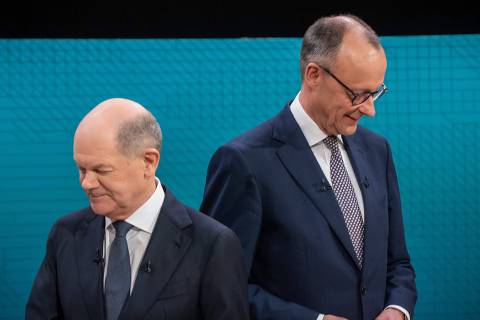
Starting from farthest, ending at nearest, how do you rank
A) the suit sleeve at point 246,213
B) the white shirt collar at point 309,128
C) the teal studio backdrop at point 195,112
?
the teal studio backdrop at point 195,112 < the white shirt collar at point 309,128 < the suit sleeve at point 246,213

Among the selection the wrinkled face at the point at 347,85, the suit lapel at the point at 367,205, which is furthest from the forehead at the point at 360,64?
the suit lapel at the point at 367,205

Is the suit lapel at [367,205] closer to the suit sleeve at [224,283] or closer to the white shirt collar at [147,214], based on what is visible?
the suit sleeve at [224,283]

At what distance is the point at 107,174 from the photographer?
175cm

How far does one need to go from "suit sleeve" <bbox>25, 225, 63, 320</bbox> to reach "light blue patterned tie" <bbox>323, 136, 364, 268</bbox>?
2.39ft

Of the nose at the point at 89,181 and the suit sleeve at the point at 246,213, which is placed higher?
the nose at the point at 89,181

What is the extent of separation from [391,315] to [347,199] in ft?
1.03

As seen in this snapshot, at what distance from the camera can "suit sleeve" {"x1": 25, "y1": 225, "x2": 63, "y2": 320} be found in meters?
1.83

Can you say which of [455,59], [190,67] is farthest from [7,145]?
[455,59]

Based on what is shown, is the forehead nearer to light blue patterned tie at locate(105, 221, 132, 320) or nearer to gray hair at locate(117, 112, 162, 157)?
gray hair at locate(117, 112, 162, 157)

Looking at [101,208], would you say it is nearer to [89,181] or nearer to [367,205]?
[89,181]

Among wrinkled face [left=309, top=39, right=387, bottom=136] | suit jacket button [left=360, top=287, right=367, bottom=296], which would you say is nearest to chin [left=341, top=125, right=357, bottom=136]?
wrinkled face [left=309, top=39, right=387, bottom=136]

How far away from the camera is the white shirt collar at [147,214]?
183 centimetres

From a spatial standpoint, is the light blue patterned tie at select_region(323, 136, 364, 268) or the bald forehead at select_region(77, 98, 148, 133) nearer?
the bald forehead at select_region(77, 98, 148, 133)

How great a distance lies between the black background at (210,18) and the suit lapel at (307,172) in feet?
5.71
